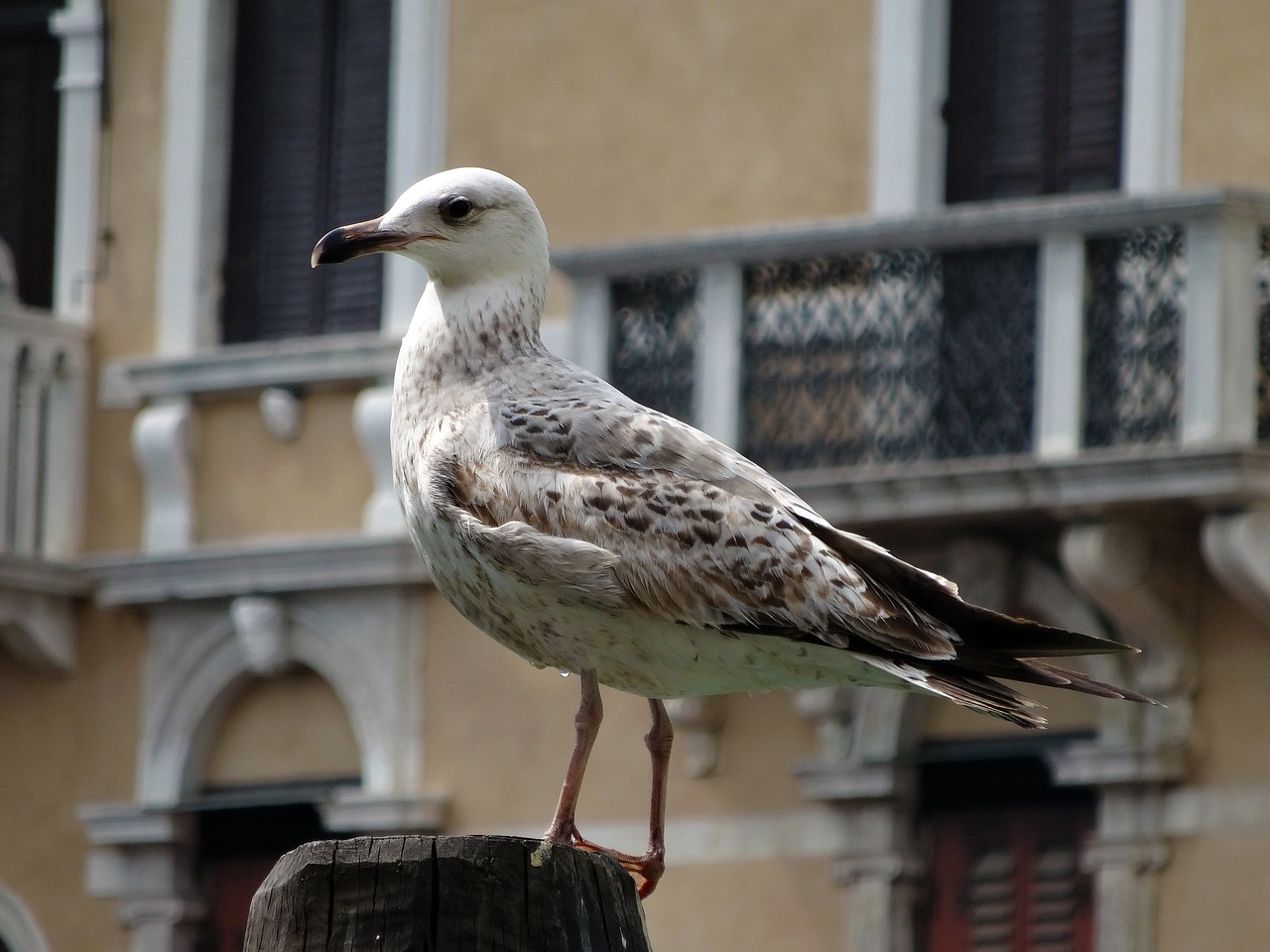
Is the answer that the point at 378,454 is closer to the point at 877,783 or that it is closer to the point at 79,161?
the point at 79,161

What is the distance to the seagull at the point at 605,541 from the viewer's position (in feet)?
20.7

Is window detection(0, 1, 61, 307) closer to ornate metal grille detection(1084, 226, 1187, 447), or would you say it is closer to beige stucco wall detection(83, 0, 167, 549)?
beige stucco wall detection(83, 0, 167, 549)

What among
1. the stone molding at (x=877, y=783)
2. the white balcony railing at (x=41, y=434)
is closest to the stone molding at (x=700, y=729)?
the stone molding at (x=877, y=783)

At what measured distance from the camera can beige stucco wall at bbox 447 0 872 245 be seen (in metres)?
15.6

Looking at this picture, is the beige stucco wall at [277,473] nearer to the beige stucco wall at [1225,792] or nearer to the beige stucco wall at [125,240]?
the beige stucco wall at [125,240]

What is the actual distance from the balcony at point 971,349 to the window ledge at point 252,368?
5.26 ft

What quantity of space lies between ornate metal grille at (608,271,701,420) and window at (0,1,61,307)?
13.7 feet

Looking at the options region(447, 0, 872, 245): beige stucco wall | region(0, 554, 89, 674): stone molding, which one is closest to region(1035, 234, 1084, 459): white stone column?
region(447, 0, 872, 245): beige stucco wall

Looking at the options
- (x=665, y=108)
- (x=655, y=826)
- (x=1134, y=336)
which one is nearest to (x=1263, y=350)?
(x=1134, y=336)

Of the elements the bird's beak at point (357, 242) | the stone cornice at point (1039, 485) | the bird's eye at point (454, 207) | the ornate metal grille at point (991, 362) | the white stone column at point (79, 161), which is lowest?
the stone cornice at point (1039, 485)

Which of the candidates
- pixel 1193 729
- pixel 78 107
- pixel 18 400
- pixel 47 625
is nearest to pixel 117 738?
pixel 47 625

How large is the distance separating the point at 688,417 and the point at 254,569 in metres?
2.85

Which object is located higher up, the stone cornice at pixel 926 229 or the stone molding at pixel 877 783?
the stone cornice at pixel 926 229

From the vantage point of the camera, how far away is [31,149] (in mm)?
18203
